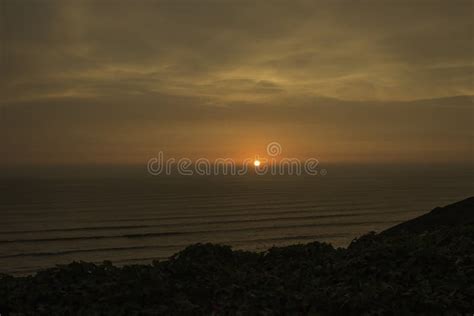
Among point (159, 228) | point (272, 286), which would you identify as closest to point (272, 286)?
point (272, 286)

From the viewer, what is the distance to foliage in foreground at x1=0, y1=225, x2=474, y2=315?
722 cm

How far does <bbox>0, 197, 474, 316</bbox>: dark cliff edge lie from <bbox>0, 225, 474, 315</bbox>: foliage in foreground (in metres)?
0.02

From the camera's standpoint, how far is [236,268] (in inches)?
405

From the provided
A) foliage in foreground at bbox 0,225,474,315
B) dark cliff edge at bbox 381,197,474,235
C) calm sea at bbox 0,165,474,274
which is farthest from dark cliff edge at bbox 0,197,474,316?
calm sea at bbox 0,165,474,274

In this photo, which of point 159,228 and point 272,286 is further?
point 159,228

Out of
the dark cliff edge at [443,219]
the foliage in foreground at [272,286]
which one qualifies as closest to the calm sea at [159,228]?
the dark cliff edge at [443,219]

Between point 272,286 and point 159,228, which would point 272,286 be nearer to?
point 272,286

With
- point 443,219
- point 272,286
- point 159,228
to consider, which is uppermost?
point 443,219

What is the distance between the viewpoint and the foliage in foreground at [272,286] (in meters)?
7.22

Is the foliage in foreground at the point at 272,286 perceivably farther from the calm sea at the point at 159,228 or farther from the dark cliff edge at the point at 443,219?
the calm sea at the point at 159,228

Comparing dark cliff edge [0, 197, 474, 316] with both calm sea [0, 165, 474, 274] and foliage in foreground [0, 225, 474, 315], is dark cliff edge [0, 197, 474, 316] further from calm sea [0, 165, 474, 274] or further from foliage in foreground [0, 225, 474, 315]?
calm sea [0, 165, 474, 274]

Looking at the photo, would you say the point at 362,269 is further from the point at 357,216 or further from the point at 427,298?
the point at 357,216

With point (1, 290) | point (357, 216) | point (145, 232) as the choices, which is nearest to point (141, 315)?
point (1, 290)

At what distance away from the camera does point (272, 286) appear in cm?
858
